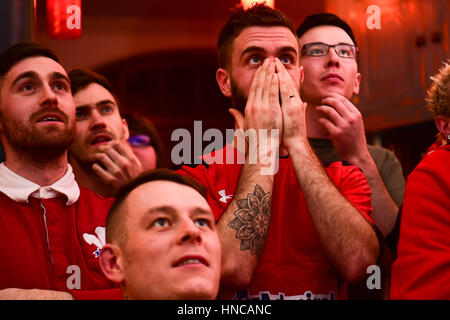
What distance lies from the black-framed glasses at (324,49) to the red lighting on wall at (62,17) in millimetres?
888

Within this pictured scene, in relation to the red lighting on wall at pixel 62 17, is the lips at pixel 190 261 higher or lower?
lower

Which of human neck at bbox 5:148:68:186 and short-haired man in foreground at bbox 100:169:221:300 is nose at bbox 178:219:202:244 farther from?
human neck at bbox 5:148:68:186

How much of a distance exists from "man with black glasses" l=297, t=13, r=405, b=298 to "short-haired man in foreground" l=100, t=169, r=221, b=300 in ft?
2.02

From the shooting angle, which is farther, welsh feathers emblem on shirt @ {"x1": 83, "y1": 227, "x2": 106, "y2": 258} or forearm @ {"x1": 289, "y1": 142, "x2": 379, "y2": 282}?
welsh feathers emblem on shirt @ {"x1": 83, "y1": 227, "x2": 106, "y2": 258}

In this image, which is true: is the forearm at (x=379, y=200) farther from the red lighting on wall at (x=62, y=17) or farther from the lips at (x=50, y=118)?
the red lighting on wall at (x=62, y=17)

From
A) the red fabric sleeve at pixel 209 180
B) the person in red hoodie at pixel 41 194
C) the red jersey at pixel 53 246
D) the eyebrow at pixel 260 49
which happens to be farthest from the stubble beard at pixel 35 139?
the eyebrow at pixel 260 49

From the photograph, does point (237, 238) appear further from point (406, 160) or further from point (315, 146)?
point (406, 160)

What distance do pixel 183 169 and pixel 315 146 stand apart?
23.7 inches

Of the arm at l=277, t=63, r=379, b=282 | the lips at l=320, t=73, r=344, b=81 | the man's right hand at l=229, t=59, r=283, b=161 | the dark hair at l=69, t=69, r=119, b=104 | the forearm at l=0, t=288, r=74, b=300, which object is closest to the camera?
the forearm at l=0, t=288, r=74, b=300

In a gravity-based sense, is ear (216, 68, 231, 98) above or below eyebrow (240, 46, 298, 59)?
below

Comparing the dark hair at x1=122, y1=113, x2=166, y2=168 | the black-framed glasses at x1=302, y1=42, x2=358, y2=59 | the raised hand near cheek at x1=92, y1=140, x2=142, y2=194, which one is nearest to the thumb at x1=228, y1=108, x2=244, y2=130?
the raised hand near cheek at x1=92, y1=140, x2=142, y2=194

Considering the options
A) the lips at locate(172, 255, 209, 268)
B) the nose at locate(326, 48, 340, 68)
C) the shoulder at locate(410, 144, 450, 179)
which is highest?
the nose at locate(326, 48, 340, 68)

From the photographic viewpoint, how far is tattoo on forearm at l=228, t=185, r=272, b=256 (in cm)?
159

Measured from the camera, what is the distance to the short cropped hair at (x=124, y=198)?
1.49 metres
